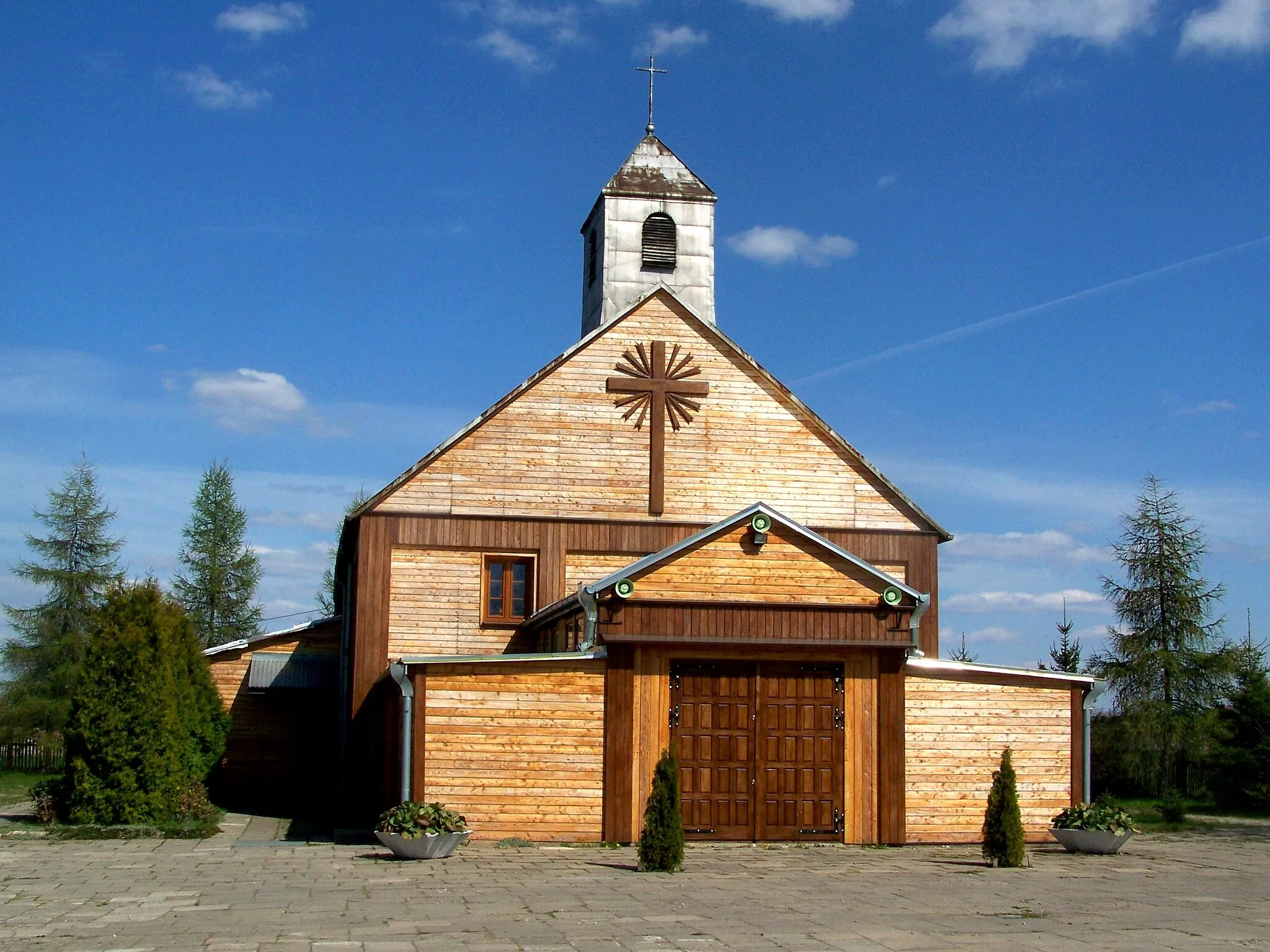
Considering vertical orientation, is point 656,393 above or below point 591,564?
above

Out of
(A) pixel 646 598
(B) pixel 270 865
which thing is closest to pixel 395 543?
(A) pixel 646 598

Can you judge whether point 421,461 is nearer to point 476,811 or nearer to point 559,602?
point 559,602

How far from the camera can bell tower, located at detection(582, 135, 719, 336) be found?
90.9ft

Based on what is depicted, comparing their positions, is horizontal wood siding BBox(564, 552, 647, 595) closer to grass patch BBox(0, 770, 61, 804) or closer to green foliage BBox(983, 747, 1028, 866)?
green foliage BBox(983, 747, 1028, 866)

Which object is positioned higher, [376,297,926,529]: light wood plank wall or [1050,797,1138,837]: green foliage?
[376,297,926,529]: light wood plank wall

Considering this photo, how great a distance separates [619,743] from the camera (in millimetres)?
19219

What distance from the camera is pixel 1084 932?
1136cm

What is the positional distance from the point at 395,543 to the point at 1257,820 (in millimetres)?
17859

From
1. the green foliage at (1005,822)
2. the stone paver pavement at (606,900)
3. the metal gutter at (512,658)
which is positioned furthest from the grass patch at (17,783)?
the green foliage at (1005,822)

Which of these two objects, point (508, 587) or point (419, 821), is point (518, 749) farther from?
point (508, 587)

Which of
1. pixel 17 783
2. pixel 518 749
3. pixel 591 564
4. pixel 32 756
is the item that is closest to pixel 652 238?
pixel 591 564

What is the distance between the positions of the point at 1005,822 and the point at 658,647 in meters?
5.55

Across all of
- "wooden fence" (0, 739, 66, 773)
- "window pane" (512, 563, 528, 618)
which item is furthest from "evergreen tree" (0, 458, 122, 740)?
"window pane" (512, 563, 528, 618)

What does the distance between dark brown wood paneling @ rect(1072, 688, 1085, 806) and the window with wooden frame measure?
368 inches
